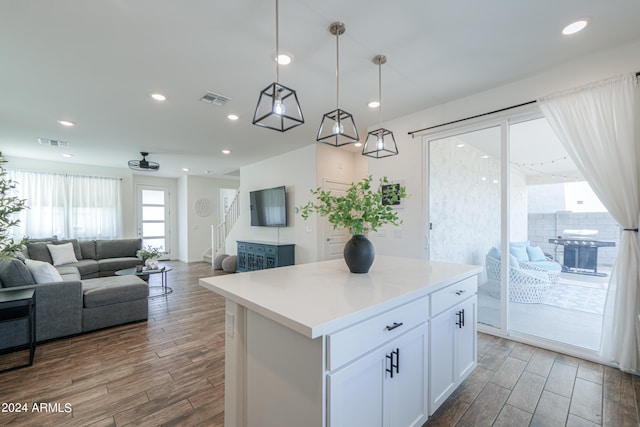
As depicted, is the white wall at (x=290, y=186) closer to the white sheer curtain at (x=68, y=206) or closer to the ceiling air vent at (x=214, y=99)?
the ceiling air vent at (x=214, y=99)

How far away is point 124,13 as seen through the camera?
190 centimetres

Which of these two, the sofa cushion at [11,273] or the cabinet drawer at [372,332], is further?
the sofa cushion at [11,273]

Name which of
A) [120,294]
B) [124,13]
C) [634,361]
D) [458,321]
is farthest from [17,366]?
[634,361]

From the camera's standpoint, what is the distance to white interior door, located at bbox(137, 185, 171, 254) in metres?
8.27

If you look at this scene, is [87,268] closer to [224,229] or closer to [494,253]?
[224,229]

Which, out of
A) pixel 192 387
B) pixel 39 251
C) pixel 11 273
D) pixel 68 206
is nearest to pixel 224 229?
pixel 68 206

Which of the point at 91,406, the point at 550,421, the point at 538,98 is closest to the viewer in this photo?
the point at 550,421

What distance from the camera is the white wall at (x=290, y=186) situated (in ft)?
16.9

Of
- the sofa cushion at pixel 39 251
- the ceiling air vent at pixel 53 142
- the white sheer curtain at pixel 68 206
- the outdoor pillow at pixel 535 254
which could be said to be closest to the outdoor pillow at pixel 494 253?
the outdoor pillow at pixel 535 254

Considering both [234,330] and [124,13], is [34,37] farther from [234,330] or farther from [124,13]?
[234,330]

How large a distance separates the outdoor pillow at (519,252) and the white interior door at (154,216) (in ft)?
28.6

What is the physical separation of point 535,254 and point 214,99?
13.4ft

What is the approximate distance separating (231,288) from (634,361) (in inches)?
128

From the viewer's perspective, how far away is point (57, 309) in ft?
9.65
